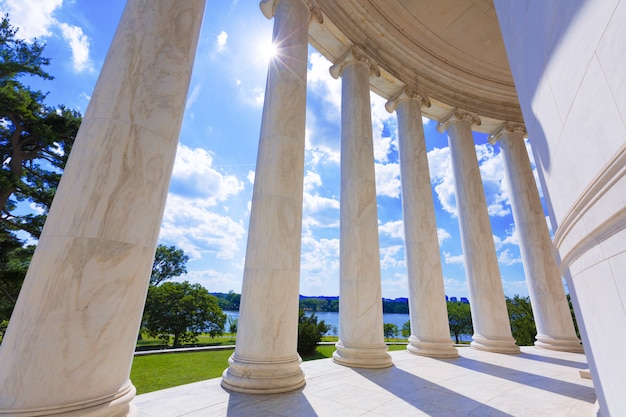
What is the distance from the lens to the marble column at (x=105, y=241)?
54.3 metres

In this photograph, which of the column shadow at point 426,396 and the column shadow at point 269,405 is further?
the column shadow at point 426,396

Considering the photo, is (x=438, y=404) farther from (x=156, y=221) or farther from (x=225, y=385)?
(x=156, y=221)

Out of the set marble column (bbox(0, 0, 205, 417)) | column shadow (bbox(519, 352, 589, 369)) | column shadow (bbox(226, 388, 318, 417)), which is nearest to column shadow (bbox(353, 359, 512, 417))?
column shadow (bbox(226, 388, 318, 417))

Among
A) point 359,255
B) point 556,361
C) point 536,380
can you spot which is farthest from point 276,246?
point 556,361

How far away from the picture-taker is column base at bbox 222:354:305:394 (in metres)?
99.8

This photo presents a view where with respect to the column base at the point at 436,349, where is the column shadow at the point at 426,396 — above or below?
below

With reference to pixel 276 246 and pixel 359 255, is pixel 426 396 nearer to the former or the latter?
pixel 359 255

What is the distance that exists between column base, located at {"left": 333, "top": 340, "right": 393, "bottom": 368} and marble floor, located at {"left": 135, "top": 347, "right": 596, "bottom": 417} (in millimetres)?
4080

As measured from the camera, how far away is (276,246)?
118438 mm

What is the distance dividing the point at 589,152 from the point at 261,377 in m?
105

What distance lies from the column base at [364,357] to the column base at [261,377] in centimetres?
4522

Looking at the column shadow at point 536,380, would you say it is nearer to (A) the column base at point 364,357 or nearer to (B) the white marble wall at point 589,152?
(A) the column base at point 364,357

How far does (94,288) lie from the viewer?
60000 millimetres

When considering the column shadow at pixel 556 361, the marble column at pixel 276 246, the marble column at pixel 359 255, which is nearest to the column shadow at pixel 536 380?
the column shadow at pixel 556 361
